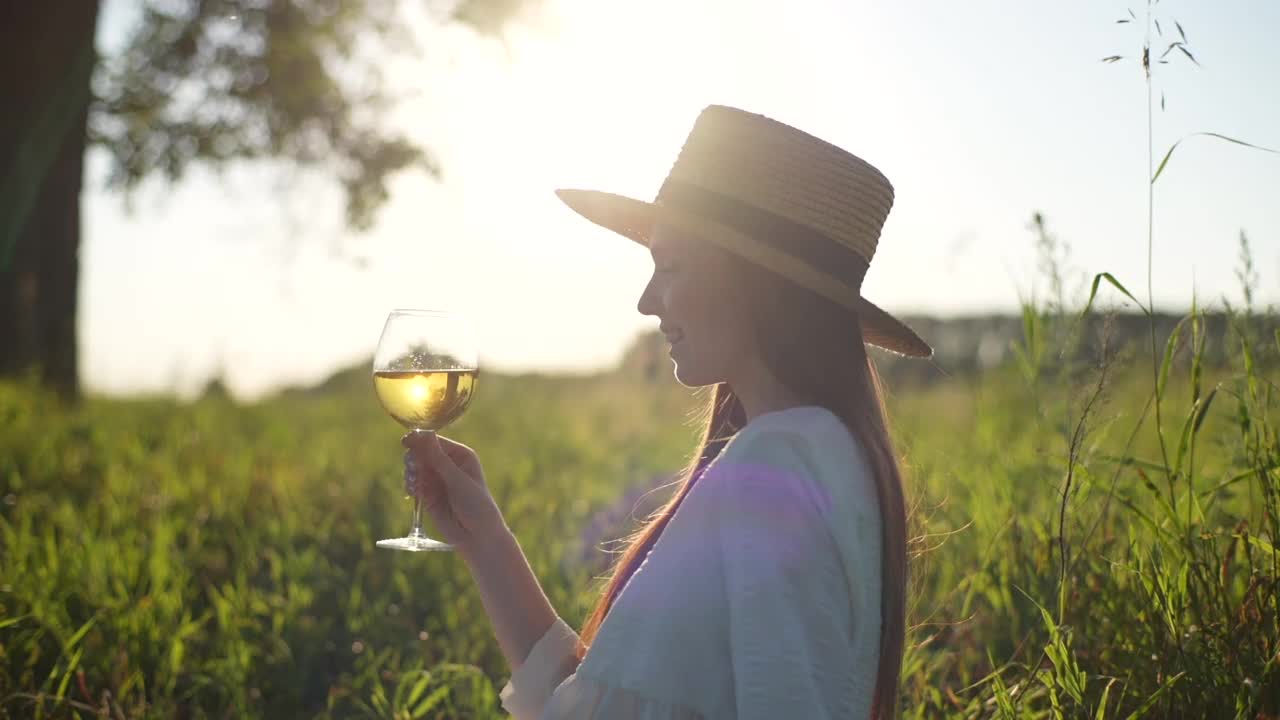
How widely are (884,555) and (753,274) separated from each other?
59cm

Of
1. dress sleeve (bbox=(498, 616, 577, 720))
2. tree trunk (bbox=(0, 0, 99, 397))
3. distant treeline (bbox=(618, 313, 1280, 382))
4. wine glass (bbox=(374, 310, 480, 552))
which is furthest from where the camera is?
tree trunk (bbox=(0, 0, 99, 397))

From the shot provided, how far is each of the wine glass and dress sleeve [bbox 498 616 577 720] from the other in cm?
33

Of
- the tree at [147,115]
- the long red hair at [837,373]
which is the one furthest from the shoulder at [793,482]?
the tree at [147,115]

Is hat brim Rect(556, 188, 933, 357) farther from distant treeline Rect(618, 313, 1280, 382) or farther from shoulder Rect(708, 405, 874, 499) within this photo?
distant treeline Rect(618, 313, 1280, 382)

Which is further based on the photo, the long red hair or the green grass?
the green grass

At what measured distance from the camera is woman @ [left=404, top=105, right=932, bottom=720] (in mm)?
1787

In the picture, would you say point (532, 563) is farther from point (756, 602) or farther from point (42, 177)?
point (42, 177)

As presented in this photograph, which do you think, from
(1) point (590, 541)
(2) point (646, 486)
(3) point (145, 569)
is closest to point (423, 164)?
(2) point (646, 486)

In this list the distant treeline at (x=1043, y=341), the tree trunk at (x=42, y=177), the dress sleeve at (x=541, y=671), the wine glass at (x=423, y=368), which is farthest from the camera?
the tree trunk at (x=42, y=177)

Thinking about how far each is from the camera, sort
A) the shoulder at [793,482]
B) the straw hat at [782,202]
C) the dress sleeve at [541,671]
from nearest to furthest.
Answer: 1. the shoulder at [793,482]
2. the straw hat at [782,202]
3. the dress sleeve at [541,671]

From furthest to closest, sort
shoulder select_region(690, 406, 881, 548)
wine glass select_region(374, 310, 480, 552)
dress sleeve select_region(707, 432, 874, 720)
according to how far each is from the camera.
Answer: wine glass select_region(374, 310, 480, 552) → shoulder select_region(690, 406, 881, 548) → dress sleeve select_region(707, 432, 874, 720)

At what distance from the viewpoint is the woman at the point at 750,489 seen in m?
1.79

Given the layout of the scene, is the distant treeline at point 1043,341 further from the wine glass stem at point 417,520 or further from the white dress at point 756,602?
the wine glass stem at point 417,520

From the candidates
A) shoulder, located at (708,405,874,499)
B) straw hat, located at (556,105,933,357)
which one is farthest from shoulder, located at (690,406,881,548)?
straw hat, located at (556,105,933,357)
